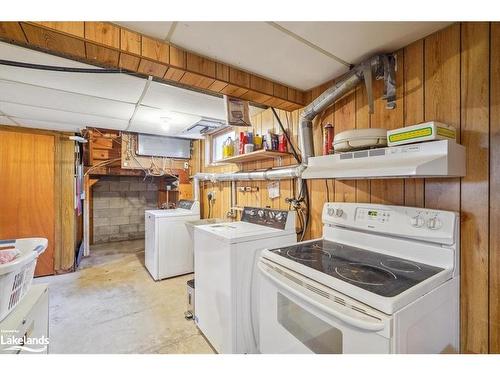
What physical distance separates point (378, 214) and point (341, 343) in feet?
2.44

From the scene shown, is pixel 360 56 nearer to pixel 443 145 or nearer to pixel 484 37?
pixel 484 37

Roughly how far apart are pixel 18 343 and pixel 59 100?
2.08m

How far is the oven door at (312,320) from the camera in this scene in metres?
0.80

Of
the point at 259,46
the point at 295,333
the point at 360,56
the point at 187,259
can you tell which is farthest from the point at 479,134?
the point at 187,259

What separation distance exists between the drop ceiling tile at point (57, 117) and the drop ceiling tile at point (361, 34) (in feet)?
8.61

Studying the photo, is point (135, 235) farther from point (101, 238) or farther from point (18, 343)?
point (18, 343)

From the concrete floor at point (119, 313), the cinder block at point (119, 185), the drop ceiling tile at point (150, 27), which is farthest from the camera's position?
the cinder block at point (119, 185)

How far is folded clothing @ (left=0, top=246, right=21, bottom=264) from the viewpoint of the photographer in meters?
1.07

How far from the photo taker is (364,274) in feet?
3.42

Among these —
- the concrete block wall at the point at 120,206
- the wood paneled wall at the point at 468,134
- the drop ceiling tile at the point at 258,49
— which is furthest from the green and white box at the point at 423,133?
the concrete block wall at the point at 120,206

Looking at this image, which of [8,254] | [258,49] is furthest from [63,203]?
[258,49]

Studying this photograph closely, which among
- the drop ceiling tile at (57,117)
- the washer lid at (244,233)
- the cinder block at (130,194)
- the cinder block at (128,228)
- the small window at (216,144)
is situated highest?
the drop ceiling tile at (57,117)

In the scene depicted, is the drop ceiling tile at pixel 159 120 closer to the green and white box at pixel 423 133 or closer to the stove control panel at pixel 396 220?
the stove control panel at pixel 396 220
